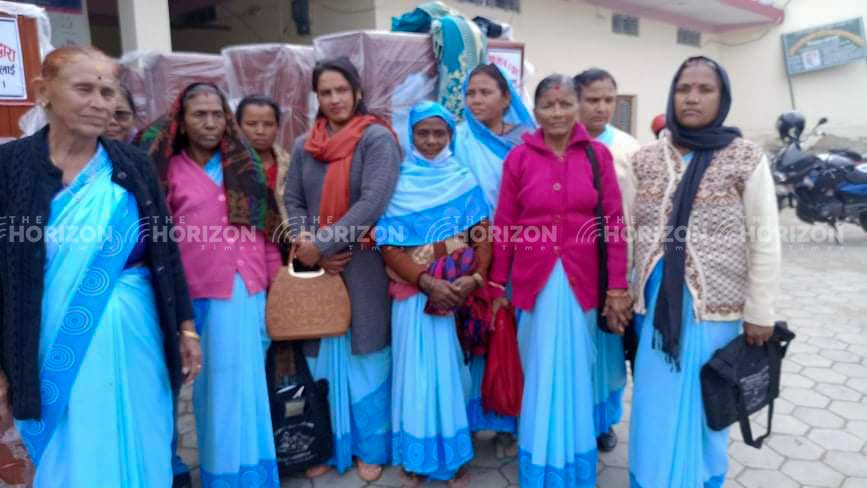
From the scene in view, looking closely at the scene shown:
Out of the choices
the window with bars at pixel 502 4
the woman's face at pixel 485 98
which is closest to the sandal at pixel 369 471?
the woman's face at pixel 485 98

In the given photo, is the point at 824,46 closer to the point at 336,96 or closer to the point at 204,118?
the point at 336,96

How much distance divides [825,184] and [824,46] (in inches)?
332

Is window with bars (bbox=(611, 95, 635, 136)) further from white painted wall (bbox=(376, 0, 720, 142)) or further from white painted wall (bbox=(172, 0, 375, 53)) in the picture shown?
white painted wall (bbox=(172, 0, 375, 53))

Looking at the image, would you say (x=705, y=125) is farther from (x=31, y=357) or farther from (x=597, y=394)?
(x=31, y=357)

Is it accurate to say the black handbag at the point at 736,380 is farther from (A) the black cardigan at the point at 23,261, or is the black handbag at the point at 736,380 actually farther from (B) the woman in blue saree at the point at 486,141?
(A) the black cardigan at the point at 23,261

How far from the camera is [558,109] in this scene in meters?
2.27

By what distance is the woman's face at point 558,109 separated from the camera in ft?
7.44

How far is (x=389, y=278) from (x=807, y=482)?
2.15m

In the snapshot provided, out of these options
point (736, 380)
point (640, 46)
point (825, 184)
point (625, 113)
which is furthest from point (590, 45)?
point (736, 380)

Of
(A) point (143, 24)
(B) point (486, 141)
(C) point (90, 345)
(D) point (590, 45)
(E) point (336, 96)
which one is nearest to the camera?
(C) point (90, 345)

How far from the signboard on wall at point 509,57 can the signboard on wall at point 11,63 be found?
9.17ft

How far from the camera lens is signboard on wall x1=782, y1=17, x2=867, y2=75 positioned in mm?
Result: 13469

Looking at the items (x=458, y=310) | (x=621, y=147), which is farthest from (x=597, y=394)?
(x=621, y=147)

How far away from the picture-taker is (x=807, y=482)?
8.59 ft
